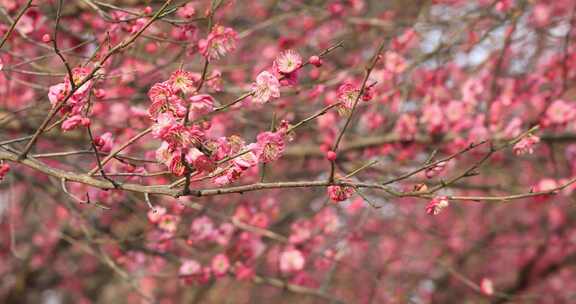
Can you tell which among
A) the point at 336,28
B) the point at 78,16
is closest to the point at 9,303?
the point at 78,16

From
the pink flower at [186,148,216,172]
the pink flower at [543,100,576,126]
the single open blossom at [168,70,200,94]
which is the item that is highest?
the pink flower at [543,100,576,126]

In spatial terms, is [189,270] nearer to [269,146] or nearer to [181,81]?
[269,146]

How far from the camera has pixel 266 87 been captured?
7.38ft

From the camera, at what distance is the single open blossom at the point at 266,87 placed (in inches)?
88.1

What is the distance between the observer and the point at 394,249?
28.4 ft

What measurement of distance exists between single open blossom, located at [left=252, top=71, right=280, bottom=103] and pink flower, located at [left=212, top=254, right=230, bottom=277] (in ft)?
6.46

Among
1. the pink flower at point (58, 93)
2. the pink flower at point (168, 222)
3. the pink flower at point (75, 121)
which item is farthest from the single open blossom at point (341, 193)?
the pink flower at point (168, 222)

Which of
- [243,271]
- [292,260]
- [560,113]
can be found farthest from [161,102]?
[560,113]

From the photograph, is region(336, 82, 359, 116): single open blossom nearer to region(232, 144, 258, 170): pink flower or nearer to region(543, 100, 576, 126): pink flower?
region(232, 144, 258, 170): pink flower

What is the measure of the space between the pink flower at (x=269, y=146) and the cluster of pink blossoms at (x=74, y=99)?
23.4 inches

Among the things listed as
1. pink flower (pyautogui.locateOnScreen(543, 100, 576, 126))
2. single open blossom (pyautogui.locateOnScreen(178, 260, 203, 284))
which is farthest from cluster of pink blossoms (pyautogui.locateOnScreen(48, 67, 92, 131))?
pink flower (pyautogui.locateOnScreen(543, 100, 576, 126))

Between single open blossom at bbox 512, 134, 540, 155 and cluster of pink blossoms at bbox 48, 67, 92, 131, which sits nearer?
cluster of pink blossoms at bbox 48, 67, 92, 131

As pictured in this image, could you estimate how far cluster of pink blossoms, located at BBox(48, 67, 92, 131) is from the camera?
88.4 inches

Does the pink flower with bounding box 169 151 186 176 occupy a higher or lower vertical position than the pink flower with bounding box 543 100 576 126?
lower
